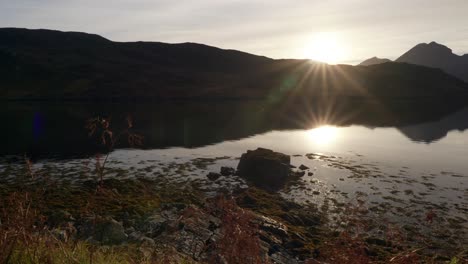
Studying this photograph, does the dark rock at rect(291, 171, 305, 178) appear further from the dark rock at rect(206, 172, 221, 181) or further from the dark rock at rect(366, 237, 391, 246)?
the dark rock at rect(366, 237, 391, 246)

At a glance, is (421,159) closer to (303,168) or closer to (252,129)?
(303,168)

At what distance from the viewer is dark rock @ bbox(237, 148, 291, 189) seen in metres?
34.9

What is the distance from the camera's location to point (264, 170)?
119 ft

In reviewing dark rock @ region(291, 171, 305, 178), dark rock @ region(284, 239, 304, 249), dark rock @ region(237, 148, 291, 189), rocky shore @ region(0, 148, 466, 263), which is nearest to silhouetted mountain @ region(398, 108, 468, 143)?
dark rock @ region(291, 171, 305, 178)

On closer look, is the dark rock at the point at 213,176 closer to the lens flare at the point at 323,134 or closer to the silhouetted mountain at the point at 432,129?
the lens flare at the point at 323,134

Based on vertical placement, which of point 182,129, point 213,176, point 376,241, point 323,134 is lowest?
point 376,241

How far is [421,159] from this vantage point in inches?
1706

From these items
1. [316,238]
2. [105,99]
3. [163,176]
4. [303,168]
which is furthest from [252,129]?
[105,99]

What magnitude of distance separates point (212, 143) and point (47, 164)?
23.4m

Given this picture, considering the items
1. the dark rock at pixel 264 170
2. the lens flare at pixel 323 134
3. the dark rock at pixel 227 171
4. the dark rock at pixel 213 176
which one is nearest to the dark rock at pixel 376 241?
the dark rock at pixel 264 170

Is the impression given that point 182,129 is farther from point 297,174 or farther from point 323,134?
point 297,174

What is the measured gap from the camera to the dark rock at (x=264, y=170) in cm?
3491

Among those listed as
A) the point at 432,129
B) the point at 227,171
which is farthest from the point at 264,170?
the point at 432,129

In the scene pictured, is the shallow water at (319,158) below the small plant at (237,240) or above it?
below
